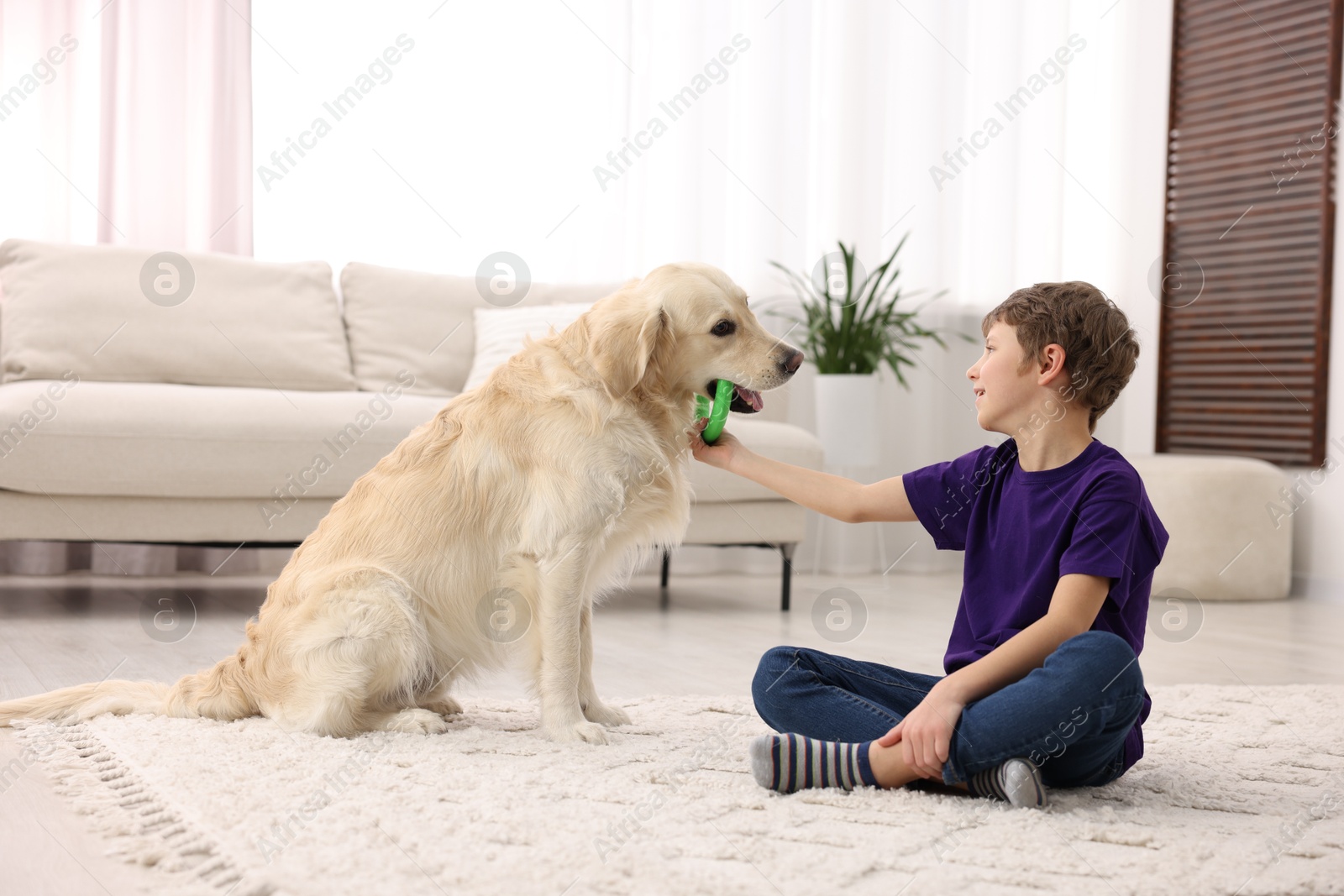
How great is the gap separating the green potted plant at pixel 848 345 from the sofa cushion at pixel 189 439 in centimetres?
183

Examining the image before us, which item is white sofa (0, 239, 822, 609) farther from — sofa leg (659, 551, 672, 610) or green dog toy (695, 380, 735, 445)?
green dog toy (695, 380, 735, 445)

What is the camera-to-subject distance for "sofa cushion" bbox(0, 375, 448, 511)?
305cm

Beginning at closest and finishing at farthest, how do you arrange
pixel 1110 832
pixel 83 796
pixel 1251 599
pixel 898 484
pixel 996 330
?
pixel 1110 832
pixel 83 796
pixel 996 330
pixel 898 484
pixel 1251 599

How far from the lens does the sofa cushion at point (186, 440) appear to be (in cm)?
305

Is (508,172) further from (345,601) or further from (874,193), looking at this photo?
(345,601)

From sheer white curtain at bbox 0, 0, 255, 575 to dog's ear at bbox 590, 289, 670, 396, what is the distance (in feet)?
9.67

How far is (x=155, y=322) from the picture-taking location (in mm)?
3730

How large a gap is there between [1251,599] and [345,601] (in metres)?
3.87

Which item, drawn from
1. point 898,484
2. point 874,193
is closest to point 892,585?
point 874,193

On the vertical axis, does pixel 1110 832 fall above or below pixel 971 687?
below

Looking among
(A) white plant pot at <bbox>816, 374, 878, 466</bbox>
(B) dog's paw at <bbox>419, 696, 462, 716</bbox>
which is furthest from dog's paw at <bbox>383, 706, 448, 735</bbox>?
(A) white plant pot at <bbox>816, 374, 878, 466</bbox>

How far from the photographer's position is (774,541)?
3.83 m

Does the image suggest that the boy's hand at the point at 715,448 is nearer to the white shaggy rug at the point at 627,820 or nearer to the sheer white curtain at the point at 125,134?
the white shaggy rug at the point at 627,820

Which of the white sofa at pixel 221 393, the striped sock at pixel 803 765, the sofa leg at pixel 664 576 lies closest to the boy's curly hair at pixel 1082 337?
the striped sock at pixel 803 765
